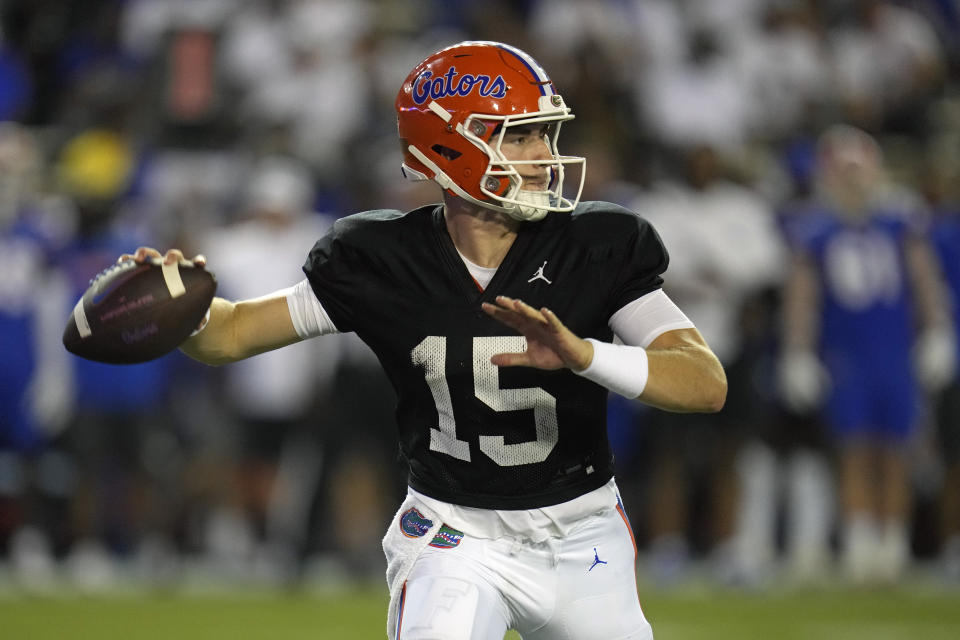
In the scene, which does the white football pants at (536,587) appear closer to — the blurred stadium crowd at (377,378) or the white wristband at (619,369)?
the white wristband at (619,369)

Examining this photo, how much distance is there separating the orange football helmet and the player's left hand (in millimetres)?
395

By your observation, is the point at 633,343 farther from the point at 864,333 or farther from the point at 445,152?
the point at 864,333

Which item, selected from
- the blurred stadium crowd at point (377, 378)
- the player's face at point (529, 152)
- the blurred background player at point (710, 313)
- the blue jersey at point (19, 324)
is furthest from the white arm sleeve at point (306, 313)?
the blue jersey at point (19, 324)

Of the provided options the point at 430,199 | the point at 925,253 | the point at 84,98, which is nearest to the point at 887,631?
the point at 925,253

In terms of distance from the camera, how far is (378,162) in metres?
7.40

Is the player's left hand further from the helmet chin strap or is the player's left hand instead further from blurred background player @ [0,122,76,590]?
blurred background player @ [0,122,76,590]

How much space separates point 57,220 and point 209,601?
213cm

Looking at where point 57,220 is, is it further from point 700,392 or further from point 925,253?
point 700,392

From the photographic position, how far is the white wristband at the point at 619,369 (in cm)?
261

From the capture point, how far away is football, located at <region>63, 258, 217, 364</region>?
9.45 ft

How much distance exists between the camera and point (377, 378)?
6.61 meters

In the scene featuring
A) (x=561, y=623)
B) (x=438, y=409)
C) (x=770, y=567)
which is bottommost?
(x=770, y=567)

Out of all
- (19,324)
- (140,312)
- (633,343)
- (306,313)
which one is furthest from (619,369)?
(19,324)

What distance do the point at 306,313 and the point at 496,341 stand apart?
1.45ft
